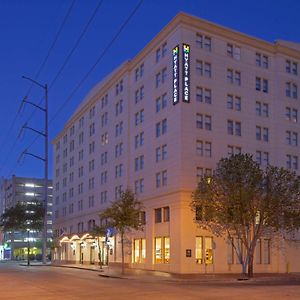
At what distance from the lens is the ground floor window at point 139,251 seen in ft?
190

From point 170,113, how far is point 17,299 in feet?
107

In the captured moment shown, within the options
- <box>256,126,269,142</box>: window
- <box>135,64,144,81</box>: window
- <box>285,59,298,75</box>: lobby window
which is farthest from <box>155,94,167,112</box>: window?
<box>285,59,298,75</box>: lobby window

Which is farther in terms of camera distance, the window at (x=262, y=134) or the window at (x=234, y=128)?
the window at (x=262, y=134)

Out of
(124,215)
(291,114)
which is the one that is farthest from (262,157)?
(124,215)

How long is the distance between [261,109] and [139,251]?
787 inches

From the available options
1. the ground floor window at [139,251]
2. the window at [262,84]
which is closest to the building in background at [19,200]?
the ground floor window at [139,251]

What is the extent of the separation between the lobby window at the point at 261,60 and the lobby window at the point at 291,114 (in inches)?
205

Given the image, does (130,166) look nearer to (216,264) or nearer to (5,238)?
(216,264)

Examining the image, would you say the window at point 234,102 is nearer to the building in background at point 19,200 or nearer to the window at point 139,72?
the window at point 139,72

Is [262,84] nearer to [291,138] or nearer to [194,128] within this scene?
[291,138]

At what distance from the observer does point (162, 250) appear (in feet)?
176

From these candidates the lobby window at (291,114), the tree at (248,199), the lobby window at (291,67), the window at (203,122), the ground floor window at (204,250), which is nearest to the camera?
the tree at (248,199)

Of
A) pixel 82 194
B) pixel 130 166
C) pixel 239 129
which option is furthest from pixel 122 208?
pixel 82 194

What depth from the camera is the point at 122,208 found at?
53.2 meters
